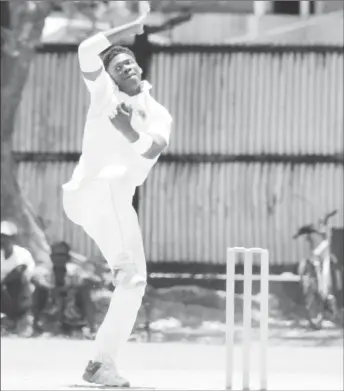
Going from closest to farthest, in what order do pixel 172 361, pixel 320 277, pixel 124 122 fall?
pixel 124 122 < pixel 172 361 < pixel 320 277

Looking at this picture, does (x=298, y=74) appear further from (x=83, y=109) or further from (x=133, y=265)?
(x=133, y=265)

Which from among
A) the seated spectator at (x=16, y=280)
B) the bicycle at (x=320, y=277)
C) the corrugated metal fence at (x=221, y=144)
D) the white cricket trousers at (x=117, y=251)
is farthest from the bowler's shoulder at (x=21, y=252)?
the bicycle at (x=320, y=277)

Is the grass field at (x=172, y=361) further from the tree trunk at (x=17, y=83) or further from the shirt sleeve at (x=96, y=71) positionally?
the shirt sleeve at (x=96, y=71)

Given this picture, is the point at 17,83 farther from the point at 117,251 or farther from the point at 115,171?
the point at 117,251

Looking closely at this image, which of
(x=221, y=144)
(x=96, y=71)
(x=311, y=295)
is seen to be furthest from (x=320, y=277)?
(x=96, y=71)

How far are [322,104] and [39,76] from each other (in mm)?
1763

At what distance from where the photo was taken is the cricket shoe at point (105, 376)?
5336 mm

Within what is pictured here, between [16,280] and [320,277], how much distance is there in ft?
6.14

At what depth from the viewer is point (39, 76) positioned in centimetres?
679

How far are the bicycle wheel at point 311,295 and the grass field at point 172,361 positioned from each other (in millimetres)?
158

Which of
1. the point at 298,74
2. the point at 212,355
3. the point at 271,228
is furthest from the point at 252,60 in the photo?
the point at 212,355

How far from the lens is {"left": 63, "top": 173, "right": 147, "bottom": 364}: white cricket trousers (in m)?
5.32

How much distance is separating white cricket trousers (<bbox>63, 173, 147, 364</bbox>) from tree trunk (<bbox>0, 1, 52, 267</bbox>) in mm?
1346

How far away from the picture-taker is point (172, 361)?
6.55 metres
